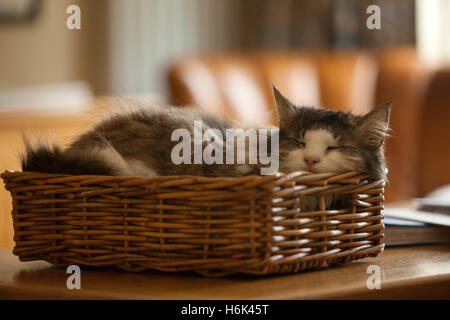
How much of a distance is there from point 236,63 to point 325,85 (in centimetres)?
Answer: 39

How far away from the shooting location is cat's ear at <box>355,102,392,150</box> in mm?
952

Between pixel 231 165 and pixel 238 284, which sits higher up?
pixel 231 165

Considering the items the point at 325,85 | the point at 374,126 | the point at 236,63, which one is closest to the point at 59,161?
the point at 374,126

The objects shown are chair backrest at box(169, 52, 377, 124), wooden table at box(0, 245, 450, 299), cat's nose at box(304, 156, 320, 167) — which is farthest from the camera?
chair backrest at box(169, 52, 377, 124)

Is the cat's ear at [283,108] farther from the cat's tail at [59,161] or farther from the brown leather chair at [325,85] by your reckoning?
the brown leather chair at [325,85]

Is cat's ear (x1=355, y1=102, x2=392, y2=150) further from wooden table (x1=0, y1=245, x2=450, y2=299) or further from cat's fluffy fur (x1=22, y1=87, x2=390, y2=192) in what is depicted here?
wooden table (x1=0, y1=245, x2=450, y2=299)

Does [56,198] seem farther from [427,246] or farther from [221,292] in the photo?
[427,246]

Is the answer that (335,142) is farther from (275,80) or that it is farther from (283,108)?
(275,80)

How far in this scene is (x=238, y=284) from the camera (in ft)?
2.76

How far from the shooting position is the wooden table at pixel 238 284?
0.80 m

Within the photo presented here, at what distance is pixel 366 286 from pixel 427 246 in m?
0.37

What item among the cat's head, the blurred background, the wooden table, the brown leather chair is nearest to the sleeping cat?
the cat's head

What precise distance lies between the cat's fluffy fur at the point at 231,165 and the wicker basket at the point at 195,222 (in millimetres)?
47

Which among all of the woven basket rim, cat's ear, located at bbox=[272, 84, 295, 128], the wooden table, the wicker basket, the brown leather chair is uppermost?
the brown leather chair
